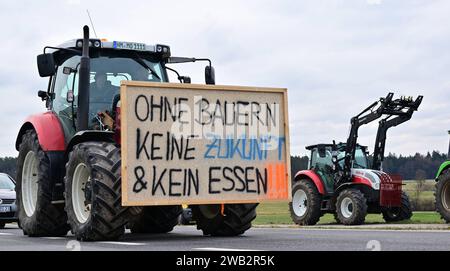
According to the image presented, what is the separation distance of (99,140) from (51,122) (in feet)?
5.77

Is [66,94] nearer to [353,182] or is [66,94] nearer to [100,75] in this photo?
[100,75]

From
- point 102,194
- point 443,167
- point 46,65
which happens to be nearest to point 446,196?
point 443,167

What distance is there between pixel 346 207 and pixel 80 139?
1222 centimetres

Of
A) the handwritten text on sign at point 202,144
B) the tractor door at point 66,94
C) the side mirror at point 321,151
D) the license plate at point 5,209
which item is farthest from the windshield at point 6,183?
the handwritten text on sign at point 202,144

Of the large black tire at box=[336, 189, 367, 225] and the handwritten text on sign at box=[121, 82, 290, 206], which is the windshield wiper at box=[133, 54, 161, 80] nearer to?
the handwritten text on sign at box=[121, 82, 290, 206]

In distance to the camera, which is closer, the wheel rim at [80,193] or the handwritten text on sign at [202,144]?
the handwritten text on sign at [202,144]

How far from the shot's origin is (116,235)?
11.7m

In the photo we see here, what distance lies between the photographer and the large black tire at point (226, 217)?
1323cm

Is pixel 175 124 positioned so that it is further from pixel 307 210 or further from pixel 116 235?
pixel 307 210

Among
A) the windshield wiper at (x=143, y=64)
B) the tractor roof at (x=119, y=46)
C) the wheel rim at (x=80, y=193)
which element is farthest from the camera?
the windshield wiper at (x=143, y=64)

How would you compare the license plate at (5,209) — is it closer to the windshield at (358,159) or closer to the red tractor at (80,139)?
the red tractor at (80,139)

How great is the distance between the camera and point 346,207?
23.5 m

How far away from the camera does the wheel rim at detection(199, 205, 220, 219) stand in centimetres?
1331
